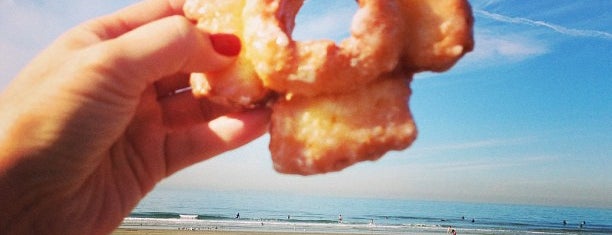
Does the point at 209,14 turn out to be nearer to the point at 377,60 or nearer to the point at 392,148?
the point at 377,60

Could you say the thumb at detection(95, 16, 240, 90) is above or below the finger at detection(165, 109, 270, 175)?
above

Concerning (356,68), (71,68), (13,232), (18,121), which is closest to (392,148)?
(356,68)

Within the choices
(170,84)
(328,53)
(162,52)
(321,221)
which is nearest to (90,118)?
(162,52)

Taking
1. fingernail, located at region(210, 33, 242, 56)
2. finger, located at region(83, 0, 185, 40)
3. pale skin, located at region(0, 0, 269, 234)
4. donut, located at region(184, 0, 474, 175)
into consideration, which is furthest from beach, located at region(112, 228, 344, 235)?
donut, located at region(184, 0, 474, 175)

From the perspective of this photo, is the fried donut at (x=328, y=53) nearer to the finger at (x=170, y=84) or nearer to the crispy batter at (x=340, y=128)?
the crispy batter at (x=340, y=128)

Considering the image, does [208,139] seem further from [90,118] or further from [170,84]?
[90,118]

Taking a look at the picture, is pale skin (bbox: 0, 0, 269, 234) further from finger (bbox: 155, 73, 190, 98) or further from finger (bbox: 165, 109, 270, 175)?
finger (bbox: 155, 73, 190, 98)
